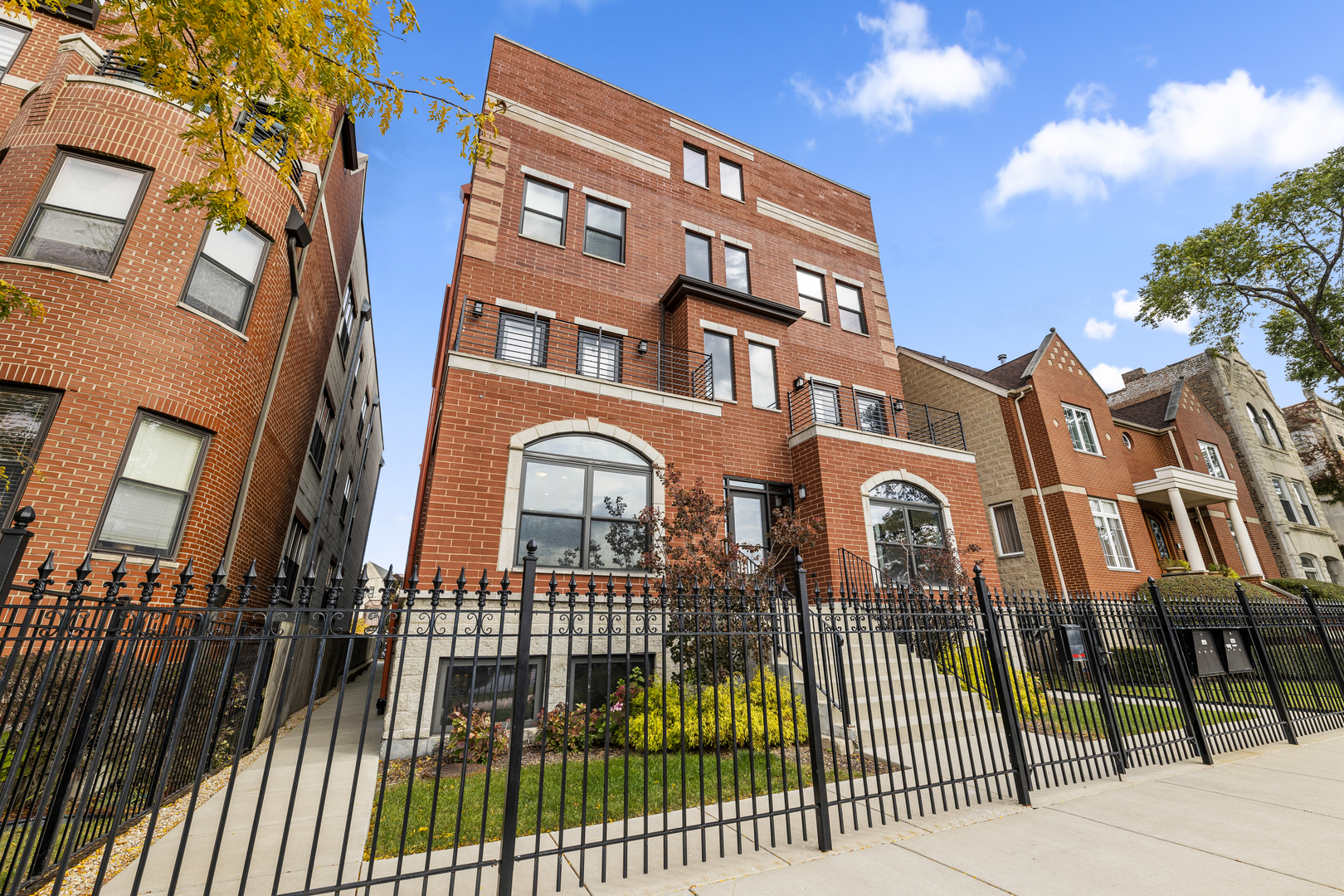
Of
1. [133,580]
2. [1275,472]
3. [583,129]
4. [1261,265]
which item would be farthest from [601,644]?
[1275,472]

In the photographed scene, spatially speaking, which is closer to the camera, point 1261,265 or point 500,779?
point 500,779

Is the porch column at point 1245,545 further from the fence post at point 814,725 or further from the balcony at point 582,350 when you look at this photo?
the fence post at point 814,725

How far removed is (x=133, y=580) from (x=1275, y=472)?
133 ft

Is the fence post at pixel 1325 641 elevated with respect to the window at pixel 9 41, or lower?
lower

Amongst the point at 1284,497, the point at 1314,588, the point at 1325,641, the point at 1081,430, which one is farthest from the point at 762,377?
the point at 1284,497

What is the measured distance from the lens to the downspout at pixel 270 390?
930cm

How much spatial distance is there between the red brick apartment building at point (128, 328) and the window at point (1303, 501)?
4022cm

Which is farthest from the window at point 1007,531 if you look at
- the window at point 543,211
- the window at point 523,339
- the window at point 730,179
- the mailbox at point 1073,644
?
the window at point 543,211

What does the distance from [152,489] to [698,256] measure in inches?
520

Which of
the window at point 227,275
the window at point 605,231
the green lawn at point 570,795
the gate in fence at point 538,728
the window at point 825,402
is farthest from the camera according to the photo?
the window at point 825,402

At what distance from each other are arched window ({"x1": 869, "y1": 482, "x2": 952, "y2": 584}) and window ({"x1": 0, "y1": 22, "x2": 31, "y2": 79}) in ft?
62.4

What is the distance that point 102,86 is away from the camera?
9.04 metres

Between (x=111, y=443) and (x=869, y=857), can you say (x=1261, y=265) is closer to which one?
(x=869, y=857)

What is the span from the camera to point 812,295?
1755 centimetres
